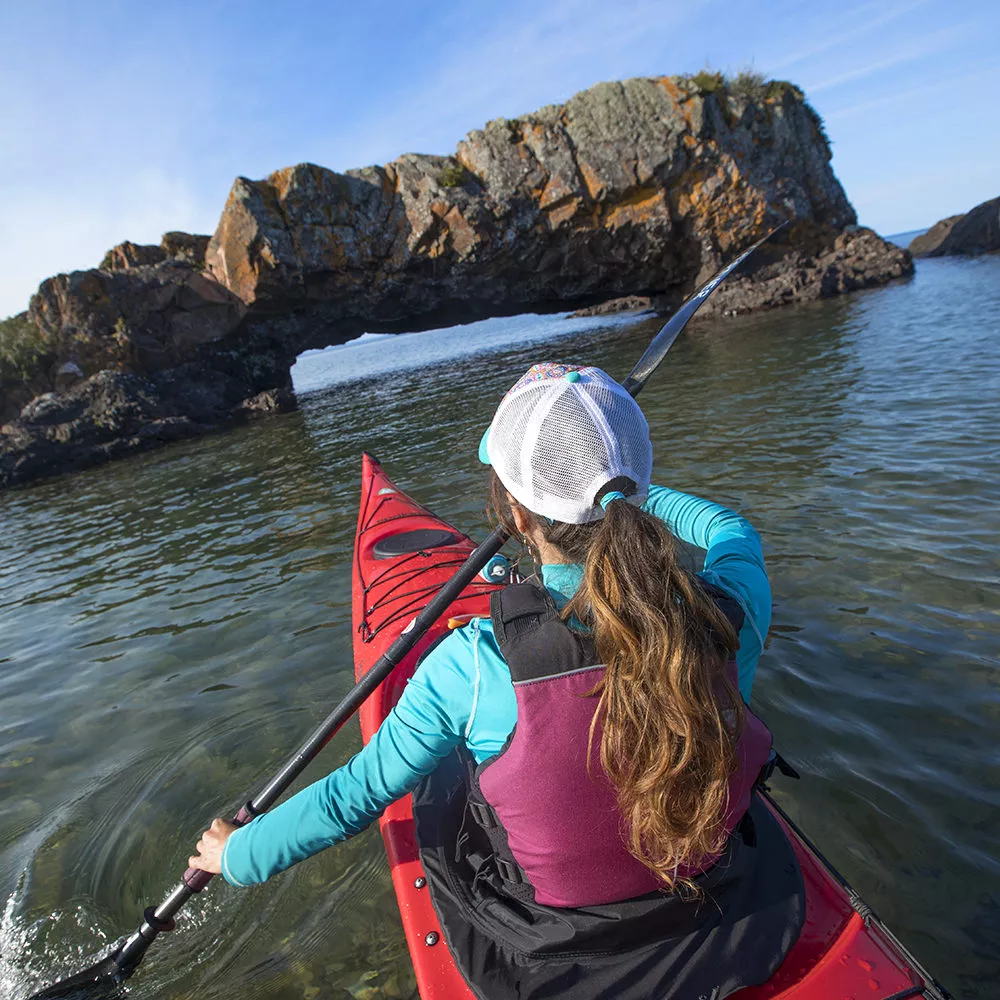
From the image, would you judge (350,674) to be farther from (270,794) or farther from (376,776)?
(376,776)

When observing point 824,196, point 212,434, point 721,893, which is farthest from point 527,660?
point 824,196

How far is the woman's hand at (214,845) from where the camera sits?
6.36 feet

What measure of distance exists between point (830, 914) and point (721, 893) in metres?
0.39

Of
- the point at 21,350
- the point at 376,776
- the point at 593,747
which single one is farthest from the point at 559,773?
the point at 21,350

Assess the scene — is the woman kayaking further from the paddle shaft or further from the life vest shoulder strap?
the paddle shaft

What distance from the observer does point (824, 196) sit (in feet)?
80.3

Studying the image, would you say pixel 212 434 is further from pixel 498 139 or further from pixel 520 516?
pixel 520 516

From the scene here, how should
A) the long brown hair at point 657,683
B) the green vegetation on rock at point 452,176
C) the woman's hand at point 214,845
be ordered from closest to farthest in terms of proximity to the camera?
the long brown hair at point 657,683 → the woman's hand at point 214,845 → the green vegetation on rock at point 452,176

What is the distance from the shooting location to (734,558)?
1.75 meters

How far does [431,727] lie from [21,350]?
22.0 m

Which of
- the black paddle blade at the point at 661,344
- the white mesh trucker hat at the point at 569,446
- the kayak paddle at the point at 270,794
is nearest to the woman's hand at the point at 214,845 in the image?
the kayak paddle at the point at 270,794

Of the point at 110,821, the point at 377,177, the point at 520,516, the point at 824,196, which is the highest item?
the point at 377,177

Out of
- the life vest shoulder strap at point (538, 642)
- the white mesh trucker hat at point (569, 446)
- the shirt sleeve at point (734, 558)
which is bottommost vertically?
the shirt sleeve at point (734, 558)

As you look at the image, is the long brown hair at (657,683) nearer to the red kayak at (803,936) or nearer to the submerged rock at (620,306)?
the red kayak at (803,936)
